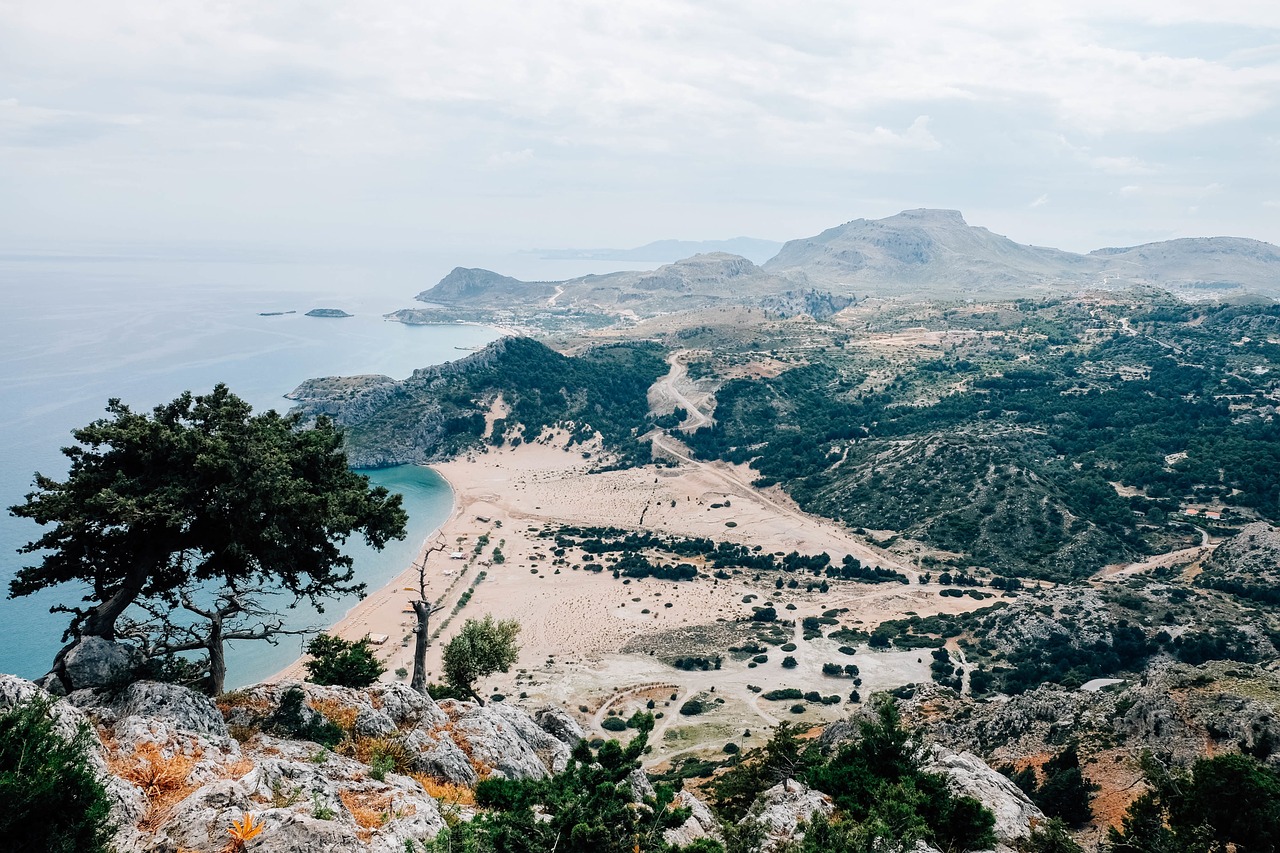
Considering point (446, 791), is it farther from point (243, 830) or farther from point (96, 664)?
point (96, 664)

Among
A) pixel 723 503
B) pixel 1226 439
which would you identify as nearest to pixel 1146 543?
pixel 1226 439

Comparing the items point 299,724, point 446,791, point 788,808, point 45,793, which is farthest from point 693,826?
point 45,793

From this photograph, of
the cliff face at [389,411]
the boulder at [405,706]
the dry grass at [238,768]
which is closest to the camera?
the dry grass at [238,768]

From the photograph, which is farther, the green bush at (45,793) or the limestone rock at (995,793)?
the limestone rock at (995,793)

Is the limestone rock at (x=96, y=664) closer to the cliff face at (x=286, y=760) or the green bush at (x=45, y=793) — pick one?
the cliff face at (x=286, y=760)

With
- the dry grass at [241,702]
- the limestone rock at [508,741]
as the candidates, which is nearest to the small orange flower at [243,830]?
the dry grass at [241,702]

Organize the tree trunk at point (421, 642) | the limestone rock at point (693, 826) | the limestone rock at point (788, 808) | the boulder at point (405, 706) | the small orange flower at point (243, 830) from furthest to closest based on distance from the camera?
1. the tree trunk at point (421, 642)
2. the boulder at point (405, 706)
3. the limestone rock at point (788, 808)
4. the limestone rock at point (693, 826)
5. the small orange flower at point (243, 830)
